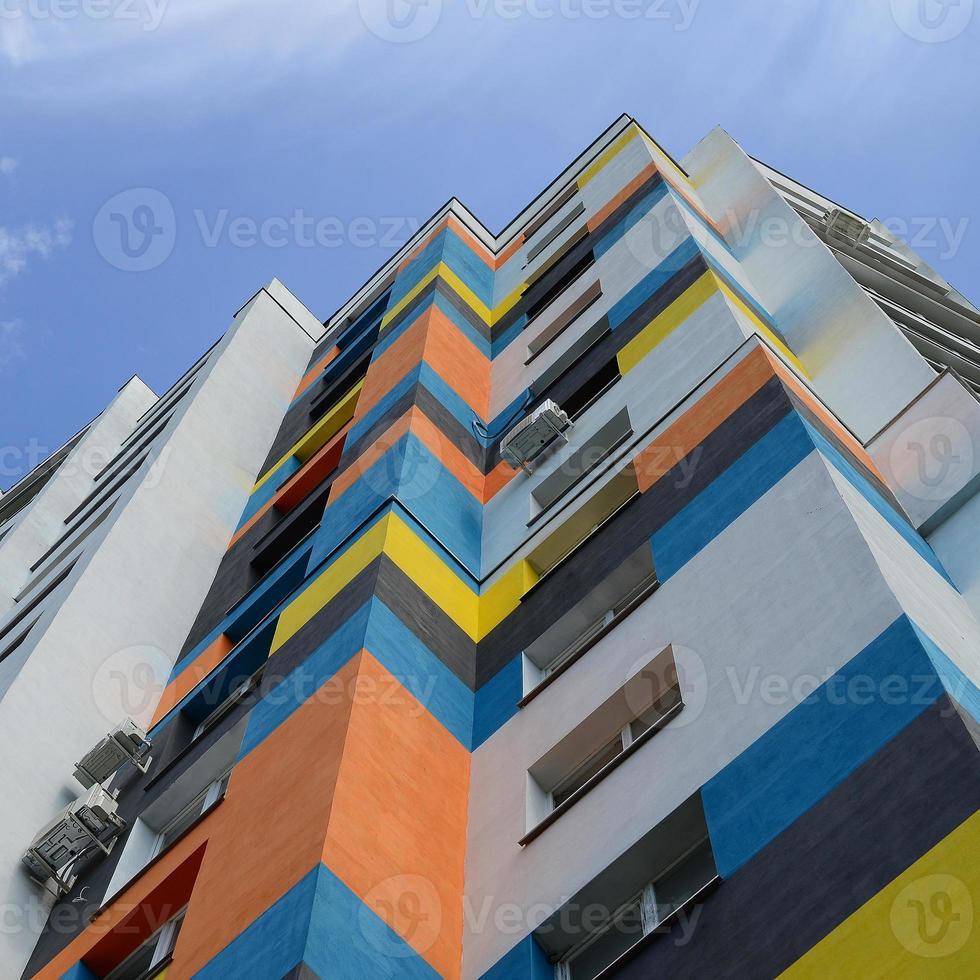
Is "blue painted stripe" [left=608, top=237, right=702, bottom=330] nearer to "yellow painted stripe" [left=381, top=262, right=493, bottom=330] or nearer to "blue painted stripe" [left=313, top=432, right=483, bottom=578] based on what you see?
"blue painted stripe" [left=313, top=432, right=483, bottom=578]

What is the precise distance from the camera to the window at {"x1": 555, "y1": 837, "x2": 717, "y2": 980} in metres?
9.93

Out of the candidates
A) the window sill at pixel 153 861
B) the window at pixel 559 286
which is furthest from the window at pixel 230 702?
the window at pixel 559 286

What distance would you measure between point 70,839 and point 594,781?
22.8 ft

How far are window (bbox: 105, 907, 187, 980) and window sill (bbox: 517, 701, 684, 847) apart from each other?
12.8 feet

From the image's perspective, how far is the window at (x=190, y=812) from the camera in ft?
49.2

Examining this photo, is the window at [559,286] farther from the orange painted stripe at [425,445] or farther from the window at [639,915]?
the window at [639,915]

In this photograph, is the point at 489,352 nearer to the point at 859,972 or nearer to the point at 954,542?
the point at 954,542

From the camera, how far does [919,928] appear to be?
7.54 metres

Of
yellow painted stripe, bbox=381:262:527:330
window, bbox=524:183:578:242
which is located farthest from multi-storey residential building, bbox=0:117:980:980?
window, bbox=524:183:578:242

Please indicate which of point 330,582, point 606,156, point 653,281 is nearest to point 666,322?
point 653,281

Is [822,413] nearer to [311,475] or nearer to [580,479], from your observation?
[580,479]

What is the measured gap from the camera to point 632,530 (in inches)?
556

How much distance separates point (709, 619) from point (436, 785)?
301 cm

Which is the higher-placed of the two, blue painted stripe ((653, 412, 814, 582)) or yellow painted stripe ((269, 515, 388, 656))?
yellow painted stripe ((269, 515, 388, 656))
